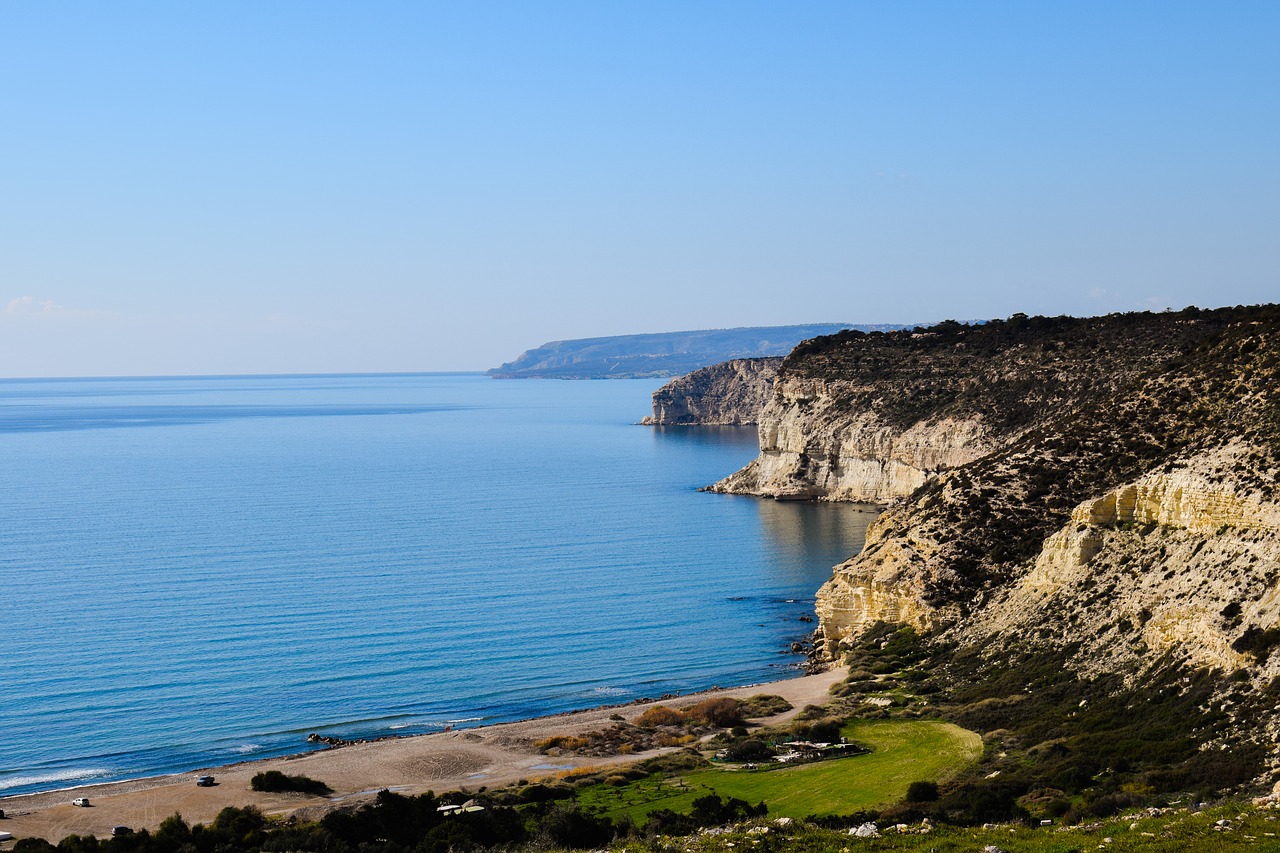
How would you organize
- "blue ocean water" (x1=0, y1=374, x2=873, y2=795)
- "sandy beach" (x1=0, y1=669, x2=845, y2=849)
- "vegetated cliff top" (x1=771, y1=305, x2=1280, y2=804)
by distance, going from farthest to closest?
"blue ocean water" (x1=0, y1=374, x2=873, y2=795) → "sandy beach" (x1=0, y1=669, x2=845, y2=849) → "vegetated cliff top" (x1=771, y1=305, x2=1280, y2=804)

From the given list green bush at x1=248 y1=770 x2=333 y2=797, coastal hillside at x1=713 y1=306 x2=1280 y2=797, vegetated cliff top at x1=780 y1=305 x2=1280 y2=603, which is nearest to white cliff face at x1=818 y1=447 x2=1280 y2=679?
coastal hillside at x1=713 y1=306 x2=1280 y2=797

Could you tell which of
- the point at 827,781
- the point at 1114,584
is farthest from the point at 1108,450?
the point at 827,781

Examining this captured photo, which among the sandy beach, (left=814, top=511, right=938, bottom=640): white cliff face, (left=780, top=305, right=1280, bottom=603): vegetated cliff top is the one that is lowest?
the sandy beach

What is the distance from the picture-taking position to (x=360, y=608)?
7044 centimetres

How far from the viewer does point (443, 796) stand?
3800 centimetres

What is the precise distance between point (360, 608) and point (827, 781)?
1548 inches

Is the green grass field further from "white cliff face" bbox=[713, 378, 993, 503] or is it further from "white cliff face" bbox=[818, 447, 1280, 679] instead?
"white cliff face" bbox=[713, 378, 993, 503]

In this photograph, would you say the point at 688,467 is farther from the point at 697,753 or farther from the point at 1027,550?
the point at 697,753

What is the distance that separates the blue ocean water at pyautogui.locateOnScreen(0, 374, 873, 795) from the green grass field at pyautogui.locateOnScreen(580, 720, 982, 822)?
14193 millimetres

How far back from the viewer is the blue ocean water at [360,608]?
50625 millimetres

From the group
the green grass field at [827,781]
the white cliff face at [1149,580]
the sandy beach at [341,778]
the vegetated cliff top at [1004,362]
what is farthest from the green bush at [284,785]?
the vegetated cliff top at [1004,362]

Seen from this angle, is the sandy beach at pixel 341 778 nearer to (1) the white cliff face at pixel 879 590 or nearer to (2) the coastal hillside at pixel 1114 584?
(2) the coastal hillside at pixel 1114 584

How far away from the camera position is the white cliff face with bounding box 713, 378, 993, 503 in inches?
4230

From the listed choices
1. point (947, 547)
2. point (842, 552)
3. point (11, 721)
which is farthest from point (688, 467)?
point (11, 721)
